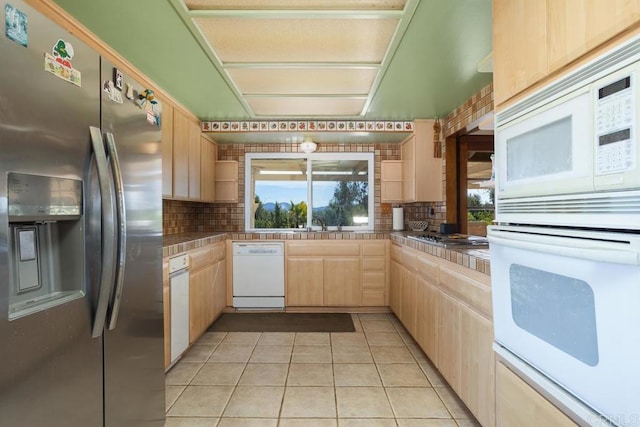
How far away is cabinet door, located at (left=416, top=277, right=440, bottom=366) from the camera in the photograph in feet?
7.13

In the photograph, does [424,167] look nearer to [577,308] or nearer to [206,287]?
[206,287]

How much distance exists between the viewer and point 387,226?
425 cm

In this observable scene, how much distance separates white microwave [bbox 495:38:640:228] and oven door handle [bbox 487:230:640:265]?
5cm

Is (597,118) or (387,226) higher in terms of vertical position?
(597,118)

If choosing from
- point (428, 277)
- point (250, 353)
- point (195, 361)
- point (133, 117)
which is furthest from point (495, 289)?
point (195, 361)

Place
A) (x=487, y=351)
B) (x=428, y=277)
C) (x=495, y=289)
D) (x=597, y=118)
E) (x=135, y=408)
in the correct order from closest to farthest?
(x=597, y=118) < (x=495, y=289) < (x=135, y=408) < (x=487, y=351) < (x=428, y=277)

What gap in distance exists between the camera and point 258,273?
3664 millimetres

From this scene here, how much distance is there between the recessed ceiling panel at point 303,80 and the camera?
2359mm

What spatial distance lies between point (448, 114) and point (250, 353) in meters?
2.97

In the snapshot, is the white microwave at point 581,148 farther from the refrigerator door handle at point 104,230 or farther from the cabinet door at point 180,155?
the cabinet door at point 180,155

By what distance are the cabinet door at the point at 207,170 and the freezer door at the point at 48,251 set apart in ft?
8.48

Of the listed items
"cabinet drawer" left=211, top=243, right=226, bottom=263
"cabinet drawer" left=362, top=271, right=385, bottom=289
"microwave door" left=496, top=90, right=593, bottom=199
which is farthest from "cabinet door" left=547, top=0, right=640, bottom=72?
"cabinet drawer" left=211, top=243, right=226, bottom=263

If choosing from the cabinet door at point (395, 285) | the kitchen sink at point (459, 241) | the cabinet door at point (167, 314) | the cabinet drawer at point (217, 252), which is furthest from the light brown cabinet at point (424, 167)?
the cabinet door at point (167, 314)

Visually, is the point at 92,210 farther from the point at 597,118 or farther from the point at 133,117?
the point at 597,118
